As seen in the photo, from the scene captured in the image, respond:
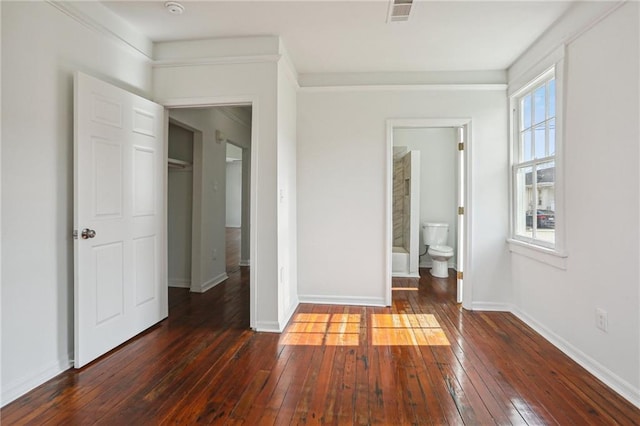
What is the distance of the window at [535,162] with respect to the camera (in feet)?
9.20

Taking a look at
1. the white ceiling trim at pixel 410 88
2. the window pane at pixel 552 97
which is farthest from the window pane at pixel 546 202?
the white ceiling trim at pixel 410 88

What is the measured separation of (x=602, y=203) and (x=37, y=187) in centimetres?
360

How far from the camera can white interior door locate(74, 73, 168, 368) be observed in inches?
87.4

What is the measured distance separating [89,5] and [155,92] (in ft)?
2.61

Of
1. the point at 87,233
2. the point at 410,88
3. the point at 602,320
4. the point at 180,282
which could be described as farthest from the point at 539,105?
the point at 180,282

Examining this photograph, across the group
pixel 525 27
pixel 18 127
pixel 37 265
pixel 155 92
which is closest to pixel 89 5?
pixel 155 92

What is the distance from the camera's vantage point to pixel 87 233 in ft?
7.38

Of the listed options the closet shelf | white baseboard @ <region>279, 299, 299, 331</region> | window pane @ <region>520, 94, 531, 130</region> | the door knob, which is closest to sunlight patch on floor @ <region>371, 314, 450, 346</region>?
white baseboard @ <region>279, 299, 299, 331</region>

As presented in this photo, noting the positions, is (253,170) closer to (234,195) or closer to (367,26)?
(367,26)

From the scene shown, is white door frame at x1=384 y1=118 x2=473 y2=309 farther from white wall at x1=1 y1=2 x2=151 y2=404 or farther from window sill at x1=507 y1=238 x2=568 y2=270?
white wall at x1=1 y1=2 x2=151 y2=404

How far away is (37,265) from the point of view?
2.02 m

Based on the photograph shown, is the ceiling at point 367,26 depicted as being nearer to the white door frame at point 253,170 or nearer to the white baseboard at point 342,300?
the white door frame at point 253,170

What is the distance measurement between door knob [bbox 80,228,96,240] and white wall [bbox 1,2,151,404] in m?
0.11

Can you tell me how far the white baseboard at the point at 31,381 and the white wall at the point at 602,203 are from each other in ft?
11.5
